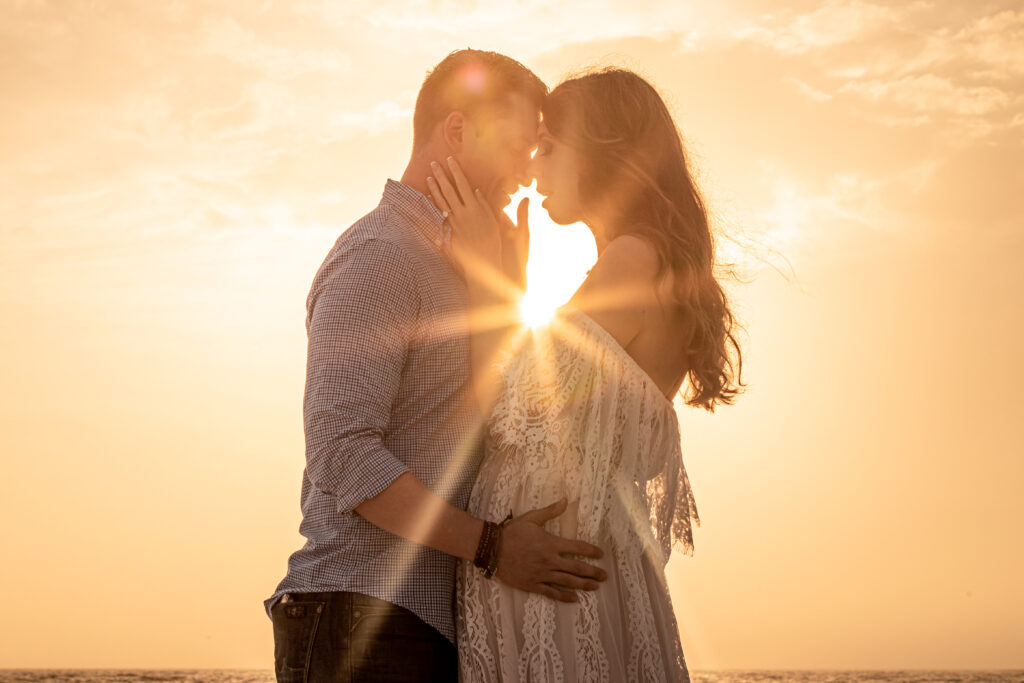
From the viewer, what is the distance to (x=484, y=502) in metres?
3.01

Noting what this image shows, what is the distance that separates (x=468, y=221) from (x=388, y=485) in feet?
3.48

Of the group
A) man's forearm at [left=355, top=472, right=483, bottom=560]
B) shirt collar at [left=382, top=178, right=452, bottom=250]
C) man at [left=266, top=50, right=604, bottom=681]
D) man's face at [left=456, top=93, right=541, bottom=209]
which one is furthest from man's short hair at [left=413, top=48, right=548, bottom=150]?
man's forearm at [left=355, top=472, right=483, bottom=560]

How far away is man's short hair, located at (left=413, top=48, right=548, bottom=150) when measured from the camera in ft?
12.1

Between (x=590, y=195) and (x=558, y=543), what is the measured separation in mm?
1289

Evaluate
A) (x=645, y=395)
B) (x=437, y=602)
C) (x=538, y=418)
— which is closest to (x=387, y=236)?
(x=538, y=418)

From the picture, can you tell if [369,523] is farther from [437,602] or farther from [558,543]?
[558,543]

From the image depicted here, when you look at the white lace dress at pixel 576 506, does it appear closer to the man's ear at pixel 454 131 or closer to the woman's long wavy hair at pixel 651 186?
the woman's long wavy hair at pixel 651 186

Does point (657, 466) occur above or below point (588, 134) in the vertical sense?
below

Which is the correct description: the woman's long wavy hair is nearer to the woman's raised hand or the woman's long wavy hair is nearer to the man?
the woman's raised hand

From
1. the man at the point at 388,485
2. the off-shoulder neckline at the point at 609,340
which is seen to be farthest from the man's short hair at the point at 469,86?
the off-shoulder neckline at the point at 609,340

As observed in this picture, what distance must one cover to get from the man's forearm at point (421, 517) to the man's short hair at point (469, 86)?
1534 millimetres

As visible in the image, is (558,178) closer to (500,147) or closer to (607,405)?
(500,147)

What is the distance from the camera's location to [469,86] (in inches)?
146

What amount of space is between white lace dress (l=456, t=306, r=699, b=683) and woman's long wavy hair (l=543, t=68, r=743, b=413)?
38 centimetres
